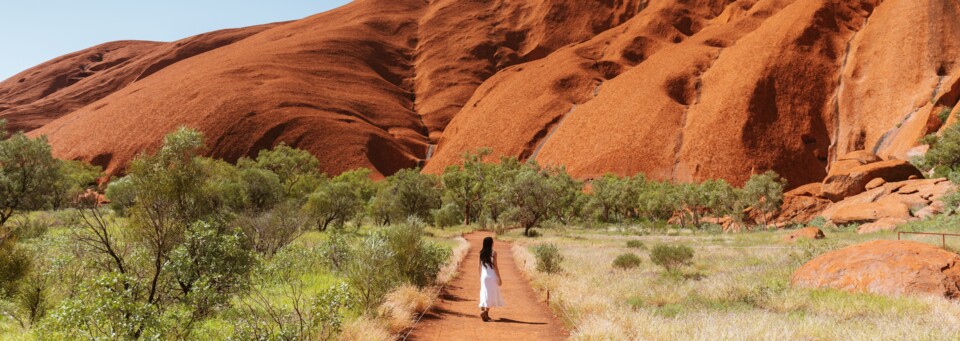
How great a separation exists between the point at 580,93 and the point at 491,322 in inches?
3519

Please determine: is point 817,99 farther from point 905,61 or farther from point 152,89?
point 152,89

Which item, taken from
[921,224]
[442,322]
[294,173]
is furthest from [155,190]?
[294,173]

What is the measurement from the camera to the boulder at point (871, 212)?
32562mm

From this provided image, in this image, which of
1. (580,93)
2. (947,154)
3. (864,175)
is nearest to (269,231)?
(864,175)

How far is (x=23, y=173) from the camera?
25.2 m

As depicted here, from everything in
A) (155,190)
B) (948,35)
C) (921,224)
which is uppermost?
(948,35)

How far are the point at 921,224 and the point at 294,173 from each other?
5488 cm

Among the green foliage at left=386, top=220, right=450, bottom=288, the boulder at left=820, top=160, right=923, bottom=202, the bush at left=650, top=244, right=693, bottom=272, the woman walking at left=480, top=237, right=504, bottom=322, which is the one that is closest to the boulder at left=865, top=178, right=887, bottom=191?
the boulder at left=820, top=160, right=923, bottom=202

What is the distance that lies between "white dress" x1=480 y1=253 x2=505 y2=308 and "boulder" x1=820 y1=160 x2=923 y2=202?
46455 mm

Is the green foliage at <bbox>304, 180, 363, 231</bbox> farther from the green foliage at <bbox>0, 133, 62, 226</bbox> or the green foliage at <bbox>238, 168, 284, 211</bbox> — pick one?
the green foliage at <bbox>0, 133, 62, 226</bbox>

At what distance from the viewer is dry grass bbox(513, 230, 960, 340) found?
7.00 m

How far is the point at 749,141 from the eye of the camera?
69250 millimetres

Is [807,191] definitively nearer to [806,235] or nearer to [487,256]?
[806,235]

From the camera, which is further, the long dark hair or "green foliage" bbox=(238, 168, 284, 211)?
"green foliage" bbox=(238, 168, 284, 211)
